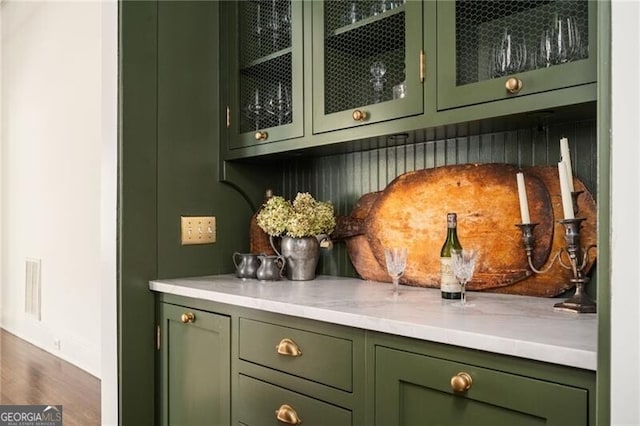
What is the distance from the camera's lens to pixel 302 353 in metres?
1.42

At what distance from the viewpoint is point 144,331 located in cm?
199

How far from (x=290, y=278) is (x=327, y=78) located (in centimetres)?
83

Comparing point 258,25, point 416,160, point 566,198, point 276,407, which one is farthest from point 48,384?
point 566,198

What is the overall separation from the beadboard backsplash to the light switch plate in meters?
0.43

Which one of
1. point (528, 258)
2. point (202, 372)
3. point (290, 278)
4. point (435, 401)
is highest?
point (528, 258)

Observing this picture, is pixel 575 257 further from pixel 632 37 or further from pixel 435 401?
pixel 632 37

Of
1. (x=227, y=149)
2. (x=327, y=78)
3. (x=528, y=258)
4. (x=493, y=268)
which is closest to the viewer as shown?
(x=528, y=258)

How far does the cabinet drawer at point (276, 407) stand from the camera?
52.8 inches

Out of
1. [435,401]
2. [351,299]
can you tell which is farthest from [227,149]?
[435,401]

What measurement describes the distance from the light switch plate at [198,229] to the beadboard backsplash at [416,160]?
43 cm

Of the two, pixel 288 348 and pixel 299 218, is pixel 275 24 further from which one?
pixel 288 348

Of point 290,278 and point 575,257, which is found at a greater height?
point 575,257

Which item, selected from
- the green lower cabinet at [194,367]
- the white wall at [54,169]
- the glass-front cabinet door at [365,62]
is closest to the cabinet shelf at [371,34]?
the glass-front cabinet door at [365,62]

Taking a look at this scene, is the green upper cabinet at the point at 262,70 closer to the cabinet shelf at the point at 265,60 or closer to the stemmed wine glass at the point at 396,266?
the cabinet shelf at the point at 265,60
